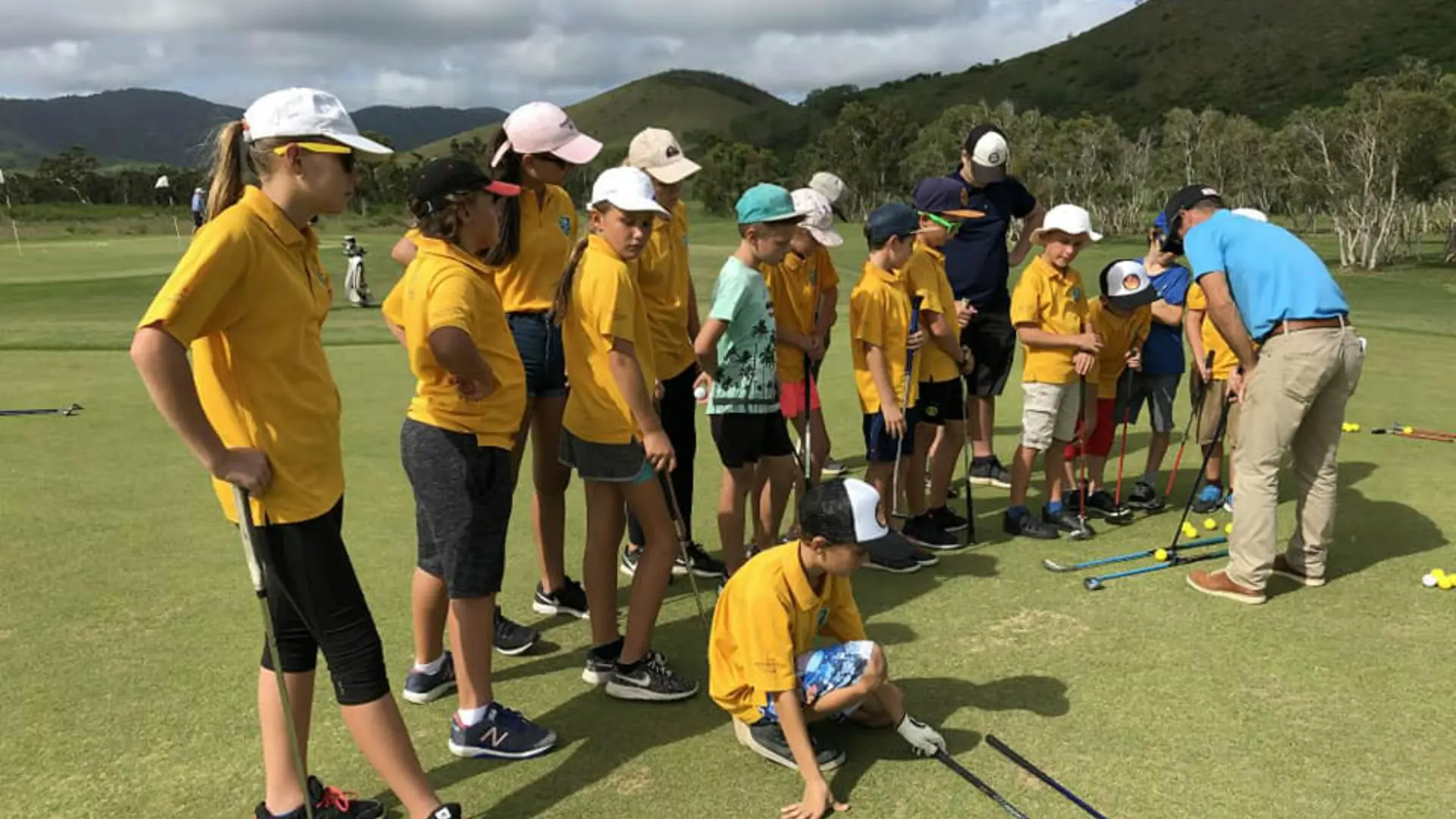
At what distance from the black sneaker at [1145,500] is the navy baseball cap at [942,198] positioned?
2020 mm

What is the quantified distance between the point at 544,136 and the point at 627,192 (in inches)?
22.0

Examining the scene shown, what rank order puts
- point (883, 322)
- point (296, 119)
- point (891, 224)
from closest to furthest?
1. point (296, 119)
2. point (891, 224)
3. point (883, 322)

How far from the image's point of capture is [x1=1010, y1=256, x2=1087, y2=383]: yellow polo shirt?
554 cm

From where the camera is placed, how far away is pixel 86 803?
3025mm

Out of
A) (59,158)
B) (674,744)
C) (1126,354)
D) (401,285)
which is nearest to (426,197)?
(401,285)

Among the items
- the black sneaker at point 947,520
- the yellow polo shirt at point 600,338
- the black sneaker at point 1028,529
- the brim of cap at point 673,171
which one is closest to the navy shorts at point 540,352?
the yellow polo shirt at point 600,338

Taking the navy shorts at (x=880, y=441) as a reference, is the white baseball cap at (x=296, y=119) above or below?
above

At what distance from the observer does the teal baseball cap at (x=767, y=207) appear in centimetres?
423

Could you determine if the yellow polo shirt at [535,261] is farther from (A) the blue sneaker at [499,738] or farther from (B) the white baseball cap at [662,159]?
(A) the blue sneaker at [499,738]

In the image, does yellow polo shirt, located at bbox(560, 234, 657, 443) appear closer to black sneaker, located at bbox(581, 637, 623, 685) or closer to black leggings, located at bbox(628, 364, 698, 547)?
black sneaker, located at bbox(581, 637, 623, 685)

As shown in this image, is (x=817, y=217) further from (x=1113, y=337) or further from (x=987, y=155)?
(x=1113, y=337)

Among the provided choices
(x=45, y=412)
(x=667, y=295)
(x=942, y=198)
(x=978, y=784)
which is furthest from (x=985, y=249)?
(x=45, y=412)

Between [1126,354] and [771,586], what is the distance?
3.95m

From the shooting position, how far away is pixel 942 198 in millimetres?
5641
